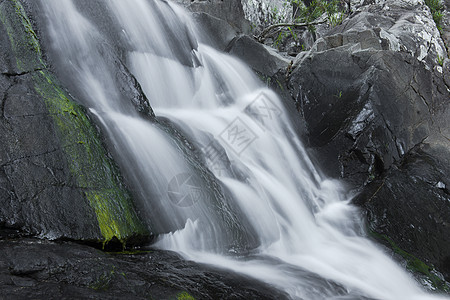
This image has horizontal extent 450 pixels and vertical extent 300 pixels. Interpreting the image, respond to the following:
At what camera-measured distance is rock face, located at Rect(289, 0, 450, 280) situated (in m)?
6.48

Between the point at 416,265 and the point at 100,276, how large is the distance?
15.2ft

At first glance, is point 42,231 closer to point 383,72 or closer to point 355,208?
point 355,208

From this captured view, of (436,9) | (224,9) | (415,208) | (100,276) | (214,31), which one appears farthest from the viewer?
(436,9)

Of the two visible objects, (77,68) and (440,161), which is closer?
(77,68)

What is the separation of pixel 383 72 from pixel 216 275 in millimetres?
6494

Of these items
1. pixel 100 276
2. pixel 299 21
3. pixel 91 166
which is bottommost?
pixel 100 276

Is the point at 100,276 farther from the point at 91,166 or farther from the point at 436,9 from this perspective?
the point at 436,9

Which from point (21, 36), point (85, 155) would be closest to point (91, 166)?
point (85, 155)

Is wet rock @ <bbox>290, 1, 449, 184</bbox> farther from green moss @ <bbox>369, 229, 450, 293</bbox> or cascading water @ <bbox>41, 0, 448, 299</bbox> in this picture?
green moss @ <bbox>369, 229, 450, 293</bbox>

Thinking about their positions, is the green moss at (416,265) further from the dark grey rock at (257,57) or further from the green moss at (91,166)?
the dark grey rock at (257,57)

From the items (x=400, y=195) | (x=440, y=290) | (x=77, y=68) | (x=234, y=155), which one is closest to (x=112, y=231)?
(x=77, y=68)

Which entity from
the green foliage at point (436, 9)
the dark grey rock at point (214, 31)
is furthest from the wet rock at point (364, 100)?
the green foliage at point (436, 9)

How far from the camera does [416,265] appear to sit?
5492 millimetres

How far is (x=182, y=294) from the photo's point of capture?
288 cm
